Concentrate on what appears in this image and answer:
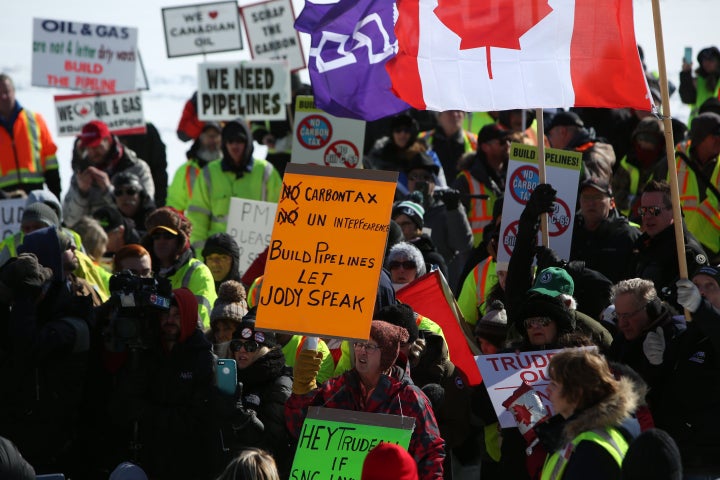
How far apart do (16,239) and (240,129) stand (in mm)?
3121

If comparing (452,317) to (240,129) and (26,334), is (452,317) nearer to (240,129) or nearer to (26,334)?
(26,334)

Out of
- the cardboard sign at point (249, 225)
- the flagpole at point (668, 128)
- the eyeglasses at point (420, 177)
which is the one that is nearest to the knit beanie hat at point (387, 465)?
the flagpole at point (668, 128)

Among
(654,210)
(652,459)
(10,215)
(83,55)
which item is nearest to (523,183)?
(654,210)

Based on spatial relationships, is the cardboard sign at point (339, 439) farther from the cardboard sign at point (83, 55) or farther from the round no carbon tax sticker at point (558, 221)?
the cardboard sign at point (83, 55)

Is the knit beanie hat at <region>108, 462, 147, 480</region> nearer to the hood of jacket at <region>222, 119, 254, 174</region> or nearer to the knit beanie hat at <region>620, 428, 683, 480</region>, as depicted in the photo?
the knit beanie hat at <region>620, 428, 683, 480</region>

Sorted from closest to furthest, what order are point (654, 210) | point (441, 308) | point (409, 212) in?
1. point (654, 210)
2. point (441, 308)
3. point (409, 212)

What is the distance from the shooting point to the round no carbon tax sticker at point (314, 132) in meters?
12.2

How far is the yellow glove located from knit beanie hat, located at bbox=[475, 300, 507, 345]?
160 cm

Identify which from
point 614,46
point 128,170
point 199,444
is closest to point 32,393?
point 199,444

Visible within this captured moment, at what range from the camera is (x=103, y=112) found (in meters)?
16.3

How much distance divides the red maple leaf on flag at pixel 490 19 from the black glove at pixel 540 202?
74cm

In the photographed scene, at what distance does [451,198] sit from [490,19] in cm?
328

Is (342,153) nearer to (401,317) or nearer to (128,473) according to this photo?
(401,317)

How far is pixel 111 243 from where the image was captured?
12.3 metres
